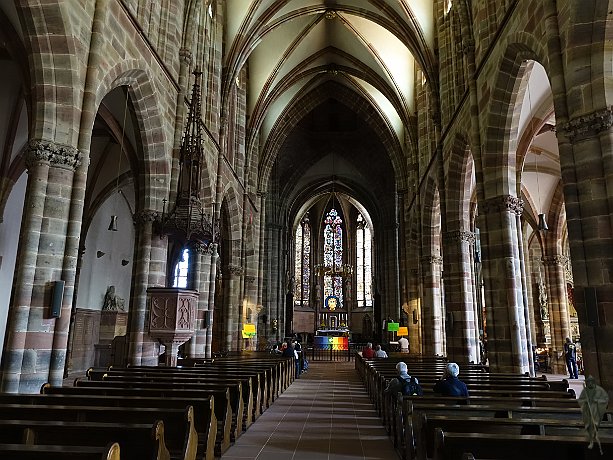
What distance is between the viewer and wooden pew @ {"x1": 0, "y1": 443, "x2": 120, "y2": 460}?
2607 mm

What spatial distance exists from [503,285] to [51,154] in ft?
34.8

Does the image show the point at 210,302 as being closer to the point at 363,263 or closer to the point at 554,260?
the point at 554,260

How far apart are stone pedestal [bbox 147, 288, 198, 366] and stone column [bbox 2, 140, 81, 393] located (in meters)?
2.41

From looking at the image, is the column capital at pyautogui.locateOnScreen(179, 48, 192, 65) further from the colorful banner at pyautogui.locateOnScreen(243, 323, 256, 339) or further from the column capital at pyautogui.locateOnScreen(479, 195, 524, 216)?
the colorful banner at pyautogui.locateOnScreen(243, 323, 256, 339)

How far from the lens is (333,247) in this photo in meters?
48.6

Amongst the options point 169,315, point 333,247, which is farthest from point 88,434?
point 333,247

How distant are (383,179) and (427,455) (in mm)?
33118

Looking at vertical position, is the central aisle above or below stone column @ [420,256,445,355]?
below

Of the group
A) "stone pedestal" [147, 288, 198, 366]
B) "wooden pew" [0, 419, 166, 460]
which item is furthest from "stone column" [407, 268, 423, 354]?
"wooden pew" [0, 419, 166, 460]

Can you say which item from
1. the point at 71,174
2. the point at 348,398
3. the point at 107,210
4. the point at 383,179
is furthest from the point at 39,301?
the point at 383,179

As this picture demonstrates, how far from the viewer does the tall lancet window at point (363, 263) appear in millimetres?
46625

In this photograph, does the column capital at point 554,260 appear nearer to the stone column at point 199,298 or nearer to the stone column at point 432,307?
the stone column at point 432,307

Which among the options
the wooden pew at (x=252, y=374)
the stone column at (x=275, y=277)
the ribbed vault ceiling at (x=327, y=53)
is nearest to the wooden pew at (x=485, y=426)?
the wooden pew at (x=252, y=374)

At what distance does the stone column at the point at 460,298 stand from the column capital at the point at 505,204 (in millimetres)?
3928
